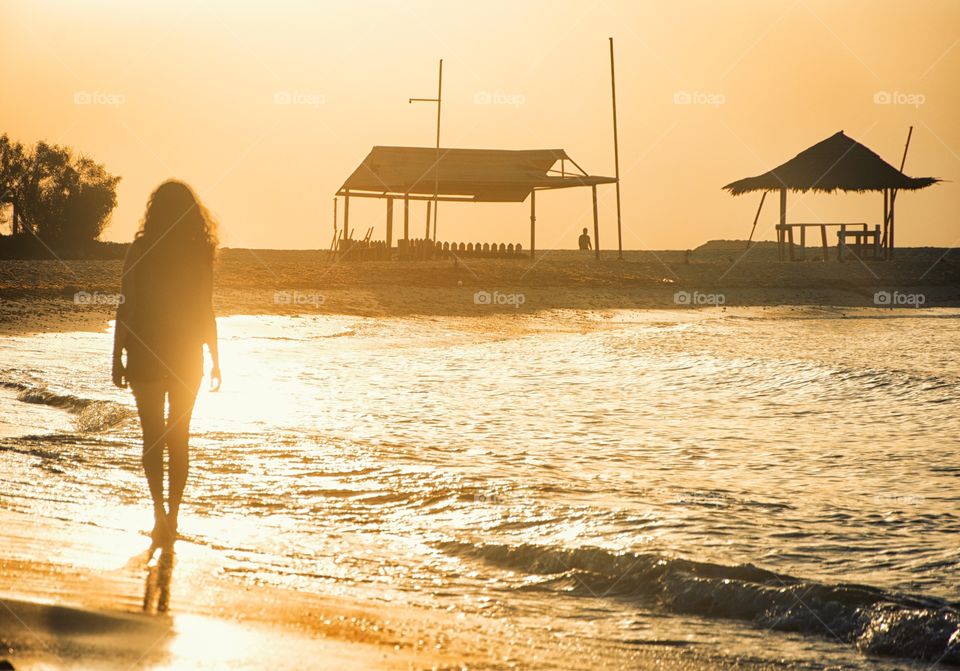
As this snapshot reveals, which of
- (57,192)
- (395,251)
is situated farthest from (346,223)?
(57,192)

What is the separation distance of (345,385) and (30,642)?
9.47 metres

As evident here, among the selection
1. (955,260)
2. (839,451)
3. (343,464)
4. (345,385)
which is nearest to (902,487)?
(839,451)

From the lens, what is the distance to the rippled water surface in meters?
4.89

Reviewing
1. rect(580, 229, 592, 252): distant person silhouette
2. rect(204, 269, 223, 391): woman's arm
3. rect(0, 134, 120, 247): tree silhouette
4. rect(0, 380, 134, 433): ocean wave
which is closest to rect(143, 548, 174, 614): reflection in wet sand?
rect(204, 269, 223, 391): woman's arm

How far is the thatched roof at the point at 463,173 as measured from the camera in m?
34.9

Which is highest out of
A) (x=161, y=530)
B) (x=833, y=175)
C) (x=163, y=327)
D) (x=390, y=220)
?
(x=833, y=175)

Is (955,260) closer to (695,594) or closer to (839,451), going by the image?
(839,451)

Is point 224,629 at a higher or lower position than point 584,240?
lower

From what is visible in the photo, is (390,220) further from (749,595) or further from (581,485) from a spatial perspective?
(749,595)

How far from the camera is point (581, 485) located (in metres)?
7.43

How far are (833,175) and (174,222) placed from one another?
31.7 m

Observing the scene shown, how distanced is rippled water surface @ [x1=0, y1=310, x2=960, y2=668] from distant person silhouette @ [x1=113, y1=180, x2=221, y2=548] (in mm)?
453

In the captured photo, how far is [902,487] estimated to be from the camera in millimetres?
7312

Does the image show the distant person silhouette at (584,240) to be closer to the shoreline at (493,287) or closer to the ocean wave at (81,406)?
the shoreline at (493,287)
